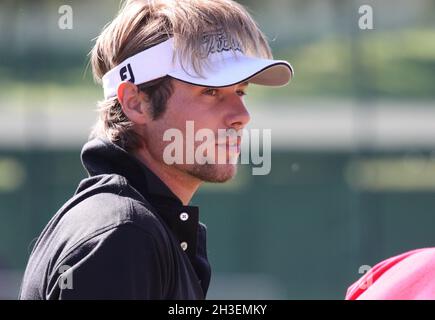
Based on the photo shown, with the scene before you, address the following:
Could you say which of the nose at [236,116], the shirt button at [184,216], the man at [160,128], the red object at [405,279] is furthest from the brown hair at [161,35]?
the red object at [405,279]

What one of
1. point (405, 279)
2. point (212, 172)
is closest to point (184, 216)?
point (212, 172)

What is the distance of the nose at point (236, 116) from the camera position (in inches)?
81.6

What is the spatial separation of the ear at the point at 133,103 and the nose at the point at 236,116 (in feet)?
0.67

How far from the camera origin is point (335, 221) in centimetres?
677

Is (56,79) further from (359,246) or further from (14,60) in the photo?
(359,246)

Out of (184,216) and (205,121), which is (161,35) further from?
(184,216)

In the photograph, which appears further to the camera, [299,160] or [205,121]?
[299,160]

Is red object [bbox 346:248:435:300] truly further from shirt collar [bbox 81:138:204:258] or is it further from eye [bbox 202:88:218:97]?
eye [bbox 202:88:218:97]

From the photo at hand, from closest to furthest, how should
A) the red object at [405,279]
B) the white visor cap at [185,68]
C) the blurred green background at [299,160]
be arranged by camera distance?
the red object at [405,279] < the white visor cap at [185,68] < the blurred green background at [299,160]

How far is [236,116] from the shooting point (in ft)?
6.81

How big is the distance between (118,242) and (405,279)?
53cm

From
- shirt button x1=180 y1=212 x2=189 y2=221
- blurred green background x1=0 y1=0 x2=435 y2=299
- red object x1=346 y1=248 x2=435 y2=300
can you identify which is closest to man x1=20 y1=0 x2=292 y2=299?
shirt button x1=180 y1=212 x2=189 y2=221

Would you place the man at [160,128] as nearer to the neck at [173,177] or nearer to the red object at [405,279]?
the neck at [173,177]

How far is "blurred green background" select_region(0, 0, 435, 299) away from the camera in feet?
22.1
